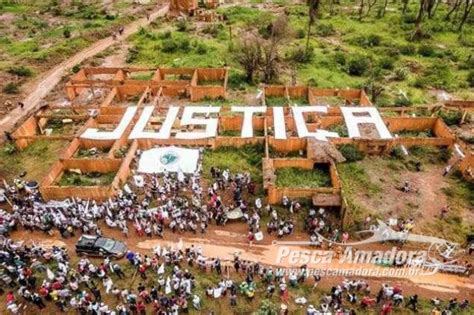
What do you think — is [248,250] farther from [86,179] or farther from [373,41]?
[373,41]

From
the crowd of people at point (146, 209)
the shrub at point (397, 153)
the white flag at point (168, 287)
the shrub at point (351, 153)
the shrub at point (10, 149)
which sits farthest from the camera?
the shrub at point (10, 149)

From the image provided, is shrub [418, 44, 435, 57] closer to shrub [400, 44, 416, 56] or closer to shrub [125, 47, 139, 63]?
shrub [400, 44, 416, 56]

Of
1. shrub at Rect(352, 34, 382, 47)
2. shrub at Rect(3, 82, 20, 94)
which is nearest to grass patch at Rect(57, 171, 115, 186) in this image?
shrub at Rect(3, 82, 20, 94)

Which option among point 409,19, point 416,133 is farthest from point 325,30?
Answer: point 416,133

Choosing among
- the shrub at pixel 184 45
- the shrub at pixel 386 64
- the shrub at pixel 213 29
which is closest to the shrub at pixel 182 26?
the shrub at pixel 213 29

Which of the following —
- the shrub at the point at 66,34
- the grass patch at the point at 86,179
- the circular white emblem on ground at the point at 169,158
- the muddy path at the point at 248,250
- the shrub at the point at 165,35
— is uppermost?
the shrub at the point at 165,35

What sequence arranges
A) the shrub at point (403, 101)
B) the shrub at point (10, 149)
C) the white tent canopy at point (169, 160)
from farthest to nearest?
the shrub at point (403, 101) < the shrub at point (10, 149) < the white tent canopy at point (169, 160)

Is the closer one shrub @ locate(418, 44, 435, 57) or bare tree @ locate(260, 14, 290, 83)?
bare tree @ locate(260, 14, 290, 83)

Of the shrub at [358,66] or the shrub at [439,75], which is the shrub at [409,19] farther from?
the shrub at [358,66]
